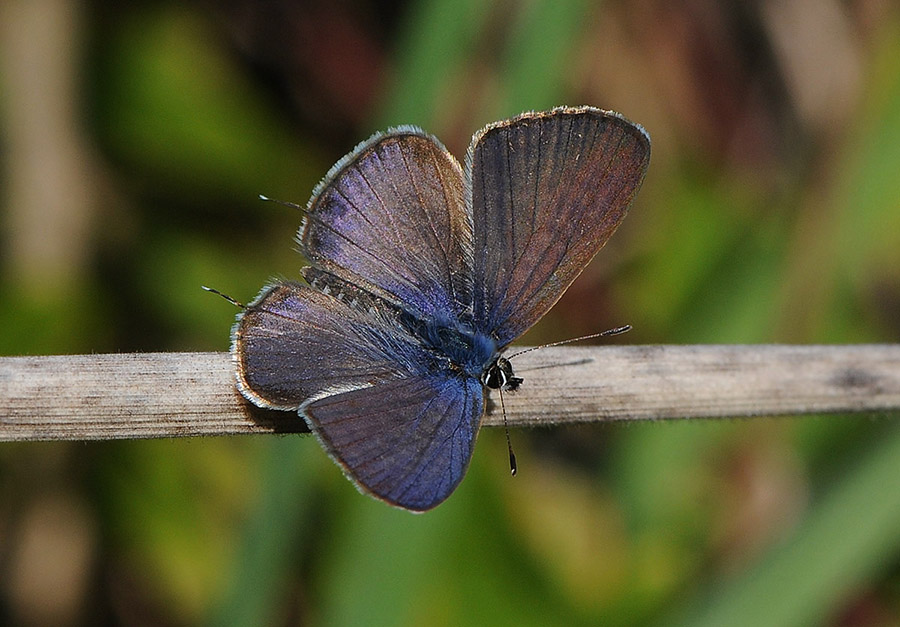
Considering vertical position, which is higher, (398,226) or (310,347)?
(398,226)

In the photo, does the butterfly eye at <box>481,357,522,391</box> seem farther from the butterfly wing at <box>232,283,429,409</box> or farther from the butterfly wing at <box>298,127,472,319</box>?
the butterfly wing at <box>298,127,472,319</box>

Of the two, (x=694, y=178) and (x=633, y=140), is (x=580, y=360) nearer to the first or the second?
(x=633, y=140)

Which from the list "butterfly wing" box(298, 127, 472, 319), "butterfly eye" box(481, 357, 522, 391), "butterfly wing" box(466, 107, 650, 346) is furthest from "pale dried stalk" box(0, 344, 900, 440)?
"butterfly wing" box(298, 127, 472, 319)

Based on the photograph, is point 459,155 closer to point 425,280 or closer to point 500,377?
point 425,280

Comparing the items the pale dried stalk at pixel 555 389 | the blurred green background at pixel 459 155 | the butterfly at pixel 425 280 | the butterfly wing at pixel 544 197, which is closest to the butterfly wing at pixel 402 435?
the butterfly at pixel 425 280

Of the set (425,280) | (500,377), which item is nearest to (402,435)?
(500,377)
